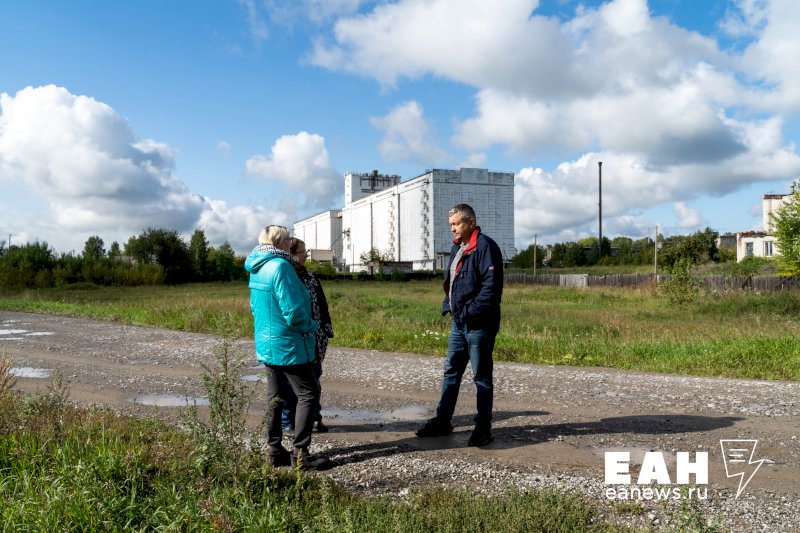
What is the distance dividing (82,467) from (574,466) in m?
4.00

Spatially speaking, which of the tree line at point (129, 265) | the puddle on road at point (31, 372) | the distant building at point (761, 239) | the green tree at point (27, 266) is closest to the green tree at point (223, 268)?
the tree line at point (129, 265)

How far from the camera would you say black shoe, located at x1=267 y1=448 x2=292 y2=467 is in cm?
562

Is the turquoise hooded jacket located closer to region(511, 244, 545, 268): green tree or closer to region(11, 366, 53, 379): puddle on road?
region(11, 366, 53, 379): puddle on road

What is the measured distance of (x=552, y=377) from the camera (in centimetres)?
1009

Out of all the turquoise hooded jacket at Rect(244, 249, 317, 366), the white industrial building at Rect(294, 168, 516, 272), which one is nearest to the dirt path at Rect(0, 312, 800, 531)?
the turquoise hooded jacket at Rect(244, 249, 317, 366)

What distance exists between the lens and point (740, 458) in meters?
5.64

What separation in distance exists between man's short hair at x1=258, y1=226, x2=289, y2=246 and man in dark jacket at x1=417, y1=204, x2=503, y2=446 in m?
1.77

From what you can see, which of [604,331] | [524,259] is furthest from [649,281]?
[524,259]

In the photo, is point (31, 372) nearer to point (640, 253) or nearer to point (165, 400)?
Result: point (165, 400)

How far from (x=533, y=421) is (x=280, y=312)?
10.8ft

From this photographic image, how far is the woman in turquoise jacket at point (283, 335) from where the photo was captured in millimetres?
5508

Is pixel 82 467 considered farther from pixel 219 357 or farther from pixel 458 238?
pixel 458 238

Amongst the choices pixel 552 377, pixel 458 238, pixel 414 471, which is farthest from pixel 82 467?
pixel 552 377

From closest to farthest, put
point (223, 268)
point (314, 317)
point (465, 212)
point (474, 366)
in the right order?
point (474, 366) → point (465, 212) → point (314, 317) → point (223, 268)
